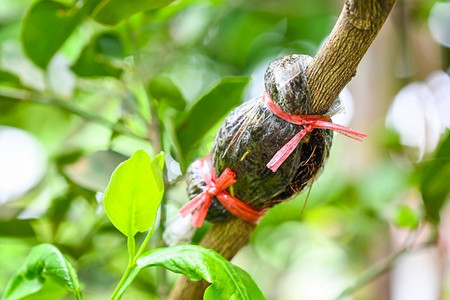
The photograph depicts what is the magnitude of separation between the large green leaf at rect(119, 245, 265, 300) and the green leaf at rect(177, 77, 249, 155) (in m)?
0.18

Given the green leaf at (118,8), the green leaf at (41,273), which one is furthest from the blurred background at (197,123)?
the green leaf at (41,273)

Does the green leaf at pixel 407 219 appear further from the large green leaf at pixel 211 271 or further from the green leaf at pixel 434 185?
the large green leaf at pixel 211 271

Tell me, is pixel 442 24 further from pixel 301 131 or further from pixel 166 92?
pixel 301 131

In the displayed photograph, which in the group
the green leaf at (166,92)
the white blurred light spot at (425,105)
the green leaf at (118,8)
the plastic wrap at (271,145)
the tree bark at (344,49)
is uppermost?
the tree bark at (344,49)

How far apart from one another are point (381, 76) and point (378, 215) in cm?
29

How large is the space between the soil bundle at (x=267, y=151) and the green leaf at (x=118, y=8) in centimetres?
15

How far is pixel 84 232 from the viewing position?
729 millimetres

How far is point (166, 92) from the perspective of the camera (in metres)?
0.55

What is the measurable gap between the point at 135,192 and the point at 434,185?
35 centimetres

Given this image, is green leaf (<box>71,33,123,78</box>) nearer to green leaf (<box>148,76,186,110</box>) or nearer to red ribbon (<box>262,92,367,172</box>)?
green leaf (<box>148,76,186,110</box>)

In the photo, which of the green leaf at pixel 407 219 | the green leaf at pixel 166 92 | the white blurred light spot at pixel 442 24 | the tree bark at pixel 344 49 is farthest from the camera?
the white blurred light spot at pixel 442 24

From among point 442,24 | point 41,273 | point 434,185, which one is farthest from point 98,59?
point 442,24

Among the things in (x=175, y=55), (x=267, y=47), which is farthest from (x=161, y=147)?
(x=267, y=47)

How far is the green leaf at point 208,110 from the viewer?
506mm
